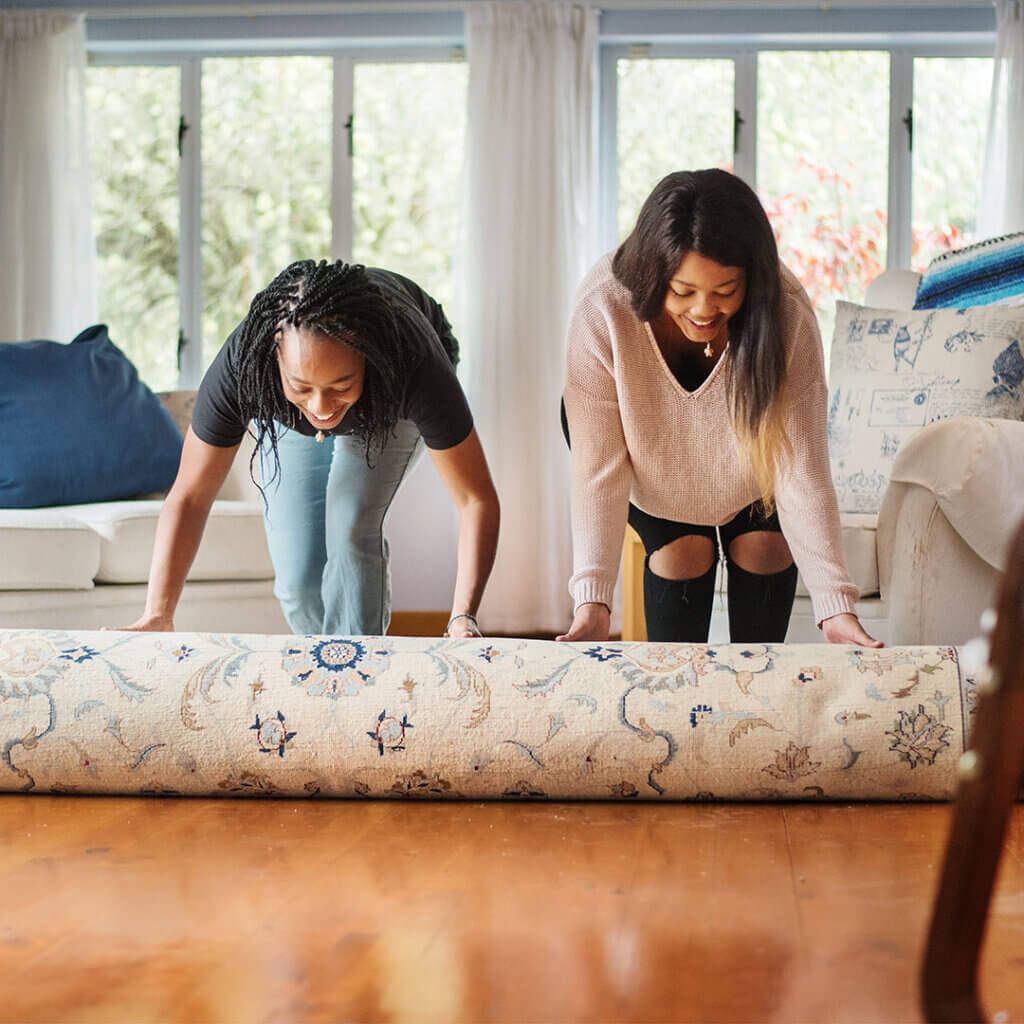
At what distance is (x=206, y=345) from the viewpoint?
4426mm

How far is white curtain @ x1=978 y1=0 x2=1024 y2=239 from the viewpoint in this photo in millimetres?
3979

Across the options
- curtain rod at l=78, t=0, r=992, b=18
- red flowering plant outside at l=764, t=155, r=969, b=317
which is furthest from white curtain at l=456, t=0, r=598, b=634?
red flowering plant outside at l=764, t=155, r=969, b=317

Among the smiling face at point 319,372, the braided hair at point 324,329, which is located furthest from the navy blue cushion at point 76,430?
the smiling face at point 319,372

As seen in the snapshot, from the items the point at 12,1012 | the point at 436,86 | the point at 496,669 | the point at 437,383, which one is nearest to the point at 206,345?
the point at 436,86

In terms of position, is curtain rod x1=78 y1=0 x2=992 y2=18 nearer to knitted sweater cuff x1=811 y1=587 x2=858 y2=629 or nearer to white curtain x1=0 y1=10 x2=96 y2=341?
white curtain x1=0 y1=10 x2=96 y2=341

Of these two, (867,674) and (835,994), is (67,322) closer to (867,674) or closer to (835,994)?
(867,674)

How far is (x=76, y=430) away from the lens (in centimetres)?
310

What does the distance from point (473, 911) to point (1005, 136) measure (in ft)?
12.8

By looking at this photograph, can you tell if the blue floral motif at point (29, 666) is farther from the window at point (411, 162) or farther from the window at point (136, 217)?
the window at point (136, 217)

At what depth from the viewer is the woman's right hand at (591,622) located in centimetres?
162

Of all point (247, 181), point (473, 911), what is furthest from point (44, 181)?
point (473, 911)

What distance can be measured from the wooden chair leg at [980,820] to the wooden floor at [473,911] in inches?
12.7

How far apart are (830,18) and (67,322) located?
2995 millimetres

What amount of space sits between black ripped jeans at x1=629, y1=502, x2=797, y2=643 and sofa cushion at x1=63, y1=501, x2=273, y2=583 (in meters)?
1.25
